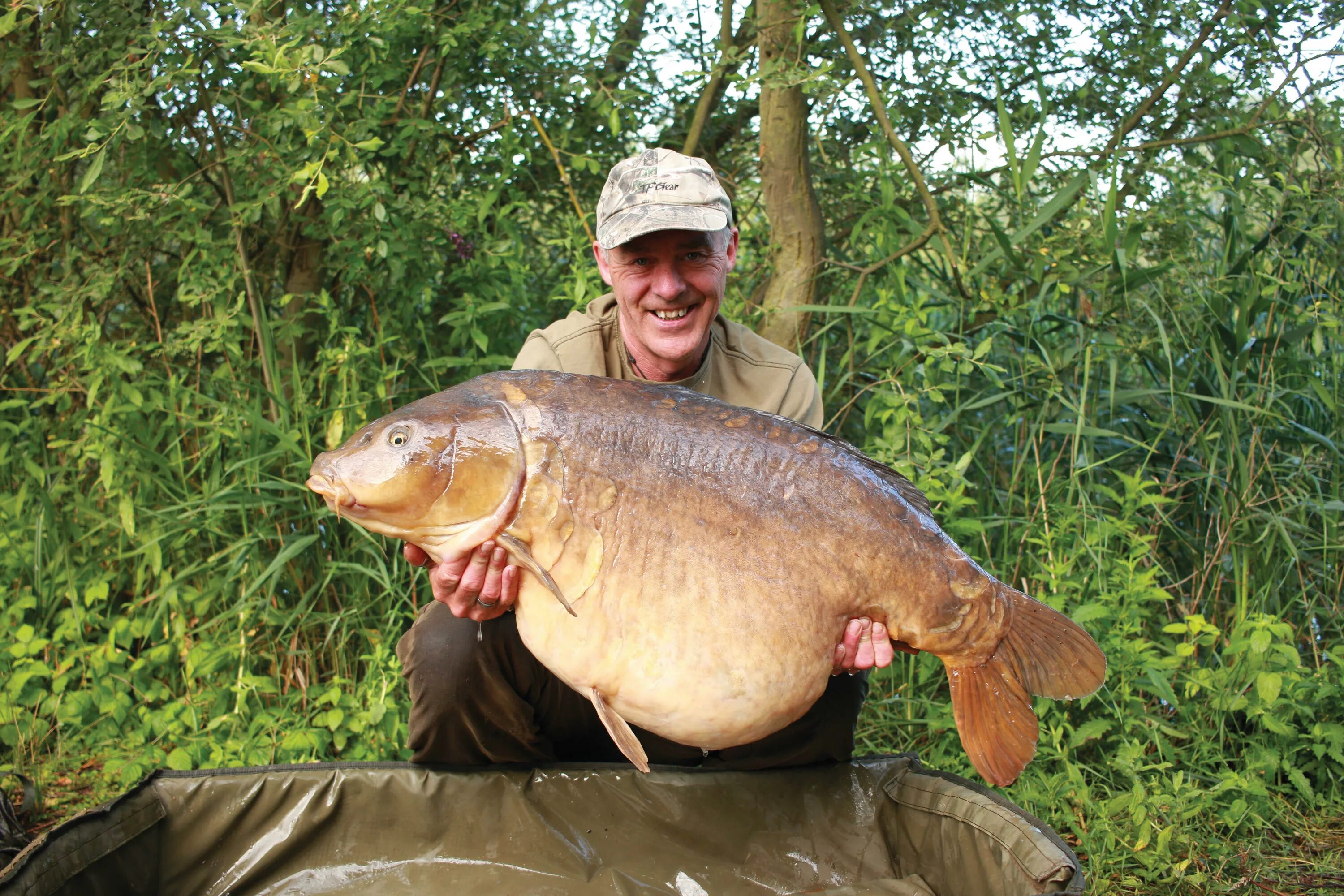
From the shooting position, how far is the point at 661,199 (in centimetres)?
197

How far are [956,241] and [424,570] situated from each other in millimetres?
1686

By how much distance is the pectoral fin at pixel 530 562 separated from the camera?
58.6 inches

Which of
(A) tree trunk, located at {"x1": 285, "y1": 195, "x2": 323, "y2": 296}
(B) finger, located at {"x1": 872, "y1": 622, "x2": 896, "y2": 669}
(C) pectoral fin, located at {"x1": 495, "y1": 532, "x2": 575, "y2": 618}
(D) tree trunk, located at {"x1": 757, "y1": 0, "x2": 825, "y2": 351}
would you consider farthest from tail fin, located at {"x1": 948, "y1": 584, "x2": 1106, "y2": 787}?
(A) tree trunk, located at {"x1": 285, "y1": 195, "x2": 323, "y2": 296}

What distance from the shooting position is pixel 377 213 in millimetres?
2449

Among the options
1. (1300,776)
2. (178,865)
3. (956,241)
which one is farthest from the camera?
(956,241)

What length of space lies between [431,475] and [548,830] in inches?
32.6

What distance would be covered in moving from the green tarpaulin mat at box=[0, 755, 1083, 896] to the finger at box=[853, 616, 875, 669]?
362mm

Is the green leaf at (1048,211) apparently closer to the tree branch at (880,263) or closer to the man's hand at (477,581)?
the tree branch at (880,263)

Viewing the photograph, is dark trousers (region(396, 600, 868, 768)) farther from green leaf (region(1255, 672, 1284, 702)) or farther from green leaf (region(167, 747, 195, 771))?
green leaf (region(1255, 672, 1284, 702))

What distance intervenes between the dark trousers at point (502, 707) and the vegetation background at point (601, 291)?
44 cm

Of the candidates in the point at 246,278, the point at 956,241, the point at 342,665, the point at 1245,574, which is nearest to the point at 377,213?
the point at 246,278

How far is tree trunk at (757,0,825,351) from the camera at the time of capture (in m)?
2.90

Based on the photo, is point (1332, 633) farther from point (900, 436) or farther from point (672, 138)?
point (672, 138)

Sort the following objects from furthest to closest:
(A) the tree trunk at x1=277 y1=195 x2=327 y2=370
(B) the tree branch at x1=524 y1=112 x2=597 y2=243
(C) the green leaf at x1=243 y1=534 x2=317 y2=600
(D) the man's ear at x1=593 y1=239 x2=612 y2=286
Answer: (A) the tree trunk at x1=277 y1=195 x2=327 y2=370
(B) the tree branch at x1=524 y1=112 x2=597 y2=243
(C) the green leaf at x1=243 y1=534 x2=317 y2=600
(D) the man's ear at x1=593 y1=239 x2=612 y2=286
